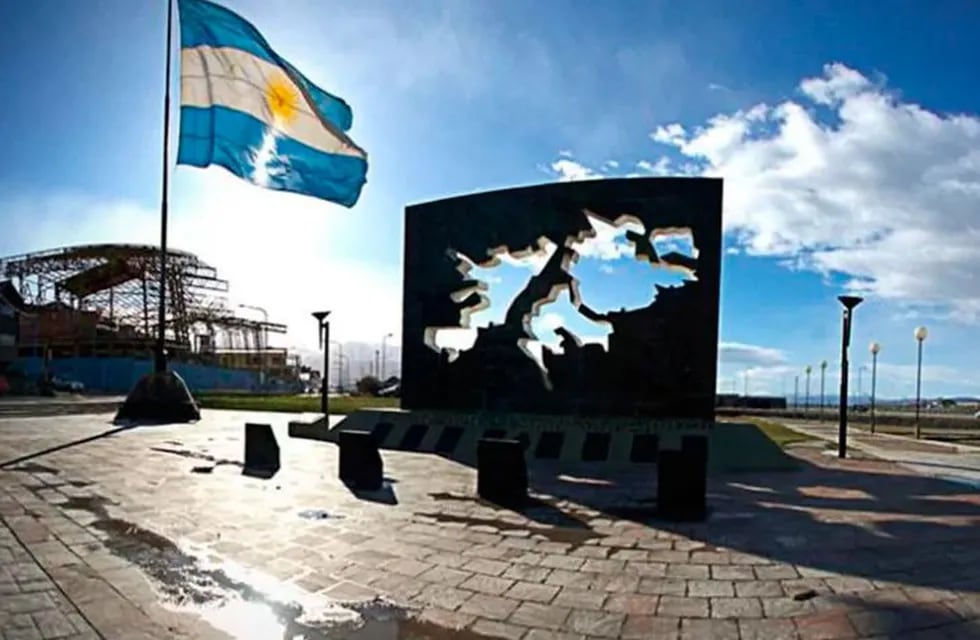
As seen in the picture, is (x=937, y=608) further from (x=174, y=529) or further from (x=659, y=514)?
(x=174, y=529)

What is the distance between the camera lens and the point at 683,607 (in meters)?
4.96

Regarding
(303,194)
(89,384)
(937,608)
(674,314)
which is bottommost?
(89,384)

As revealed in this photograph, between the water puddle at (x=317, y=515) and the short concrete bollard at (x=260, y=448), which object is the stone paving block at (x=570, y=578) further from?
the short concrete bollard at (x=260, y=448)

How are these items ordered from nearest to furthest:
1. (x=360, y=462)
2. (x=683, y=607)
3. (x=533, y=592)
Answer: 1. (x=683, y=607)
2. (x=533, y=592)
3. (x=360, y=462)

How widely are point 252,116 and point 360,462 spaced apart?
829 centimetres

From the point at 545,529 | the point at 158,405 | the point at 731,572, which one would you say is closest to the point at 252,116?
the point at 158,405

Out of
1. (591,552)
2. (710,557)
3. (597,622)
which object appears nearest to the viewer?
(597,622)

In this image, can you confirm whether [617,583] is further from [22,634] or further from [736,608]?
[22,634]

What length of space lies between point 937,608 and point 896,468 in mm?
9301

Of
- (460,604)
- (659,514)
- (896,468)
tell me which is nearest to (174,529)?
(460,604)

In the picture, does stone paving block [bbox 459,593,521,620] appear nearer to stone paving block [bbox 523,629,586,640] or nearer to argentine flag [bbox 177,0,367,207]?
stone paving block [bbox 523,629,586,640]

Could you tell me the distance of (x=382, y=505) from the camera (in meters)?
8.54

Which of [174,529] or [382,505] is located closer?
[174,529]

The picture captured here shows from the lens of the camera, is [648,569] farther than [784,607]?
Yes
